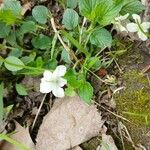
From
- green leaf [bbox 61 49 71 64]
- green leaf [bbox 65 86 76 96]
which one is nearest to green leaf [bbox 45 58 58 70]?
green leaf [bbox 61 49 71 64]

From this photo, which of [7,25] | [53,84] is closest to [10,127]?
[53,84]

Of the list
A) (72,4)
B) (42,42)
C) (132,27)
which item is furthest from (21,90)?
(132,27)

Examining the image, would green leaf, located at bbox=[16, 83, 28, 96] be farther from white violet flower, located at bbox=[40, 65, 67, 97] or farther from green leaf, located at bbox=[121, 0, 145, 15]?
green leaf, located at bbox=[121, 0, 145, 15]

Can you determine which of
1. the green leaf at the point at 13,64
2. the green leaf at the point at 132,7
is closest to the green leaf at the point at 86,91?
the green leaf at the point at 13,64

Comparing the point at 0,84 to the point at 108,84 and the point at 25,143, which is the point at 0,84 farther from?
the point at 108,84

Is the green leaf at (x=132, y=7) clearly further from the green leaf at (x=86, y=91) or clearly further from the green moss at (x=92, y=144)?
the green moss at (x=92, y=144)
